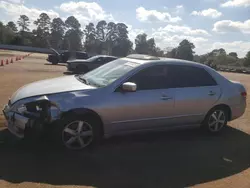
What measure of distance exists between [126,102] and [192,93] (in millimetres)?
1504

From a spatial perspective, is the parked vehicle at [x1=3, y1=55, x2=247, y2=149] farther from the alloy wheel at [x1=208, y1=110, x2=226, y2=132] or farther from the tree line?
the tree line

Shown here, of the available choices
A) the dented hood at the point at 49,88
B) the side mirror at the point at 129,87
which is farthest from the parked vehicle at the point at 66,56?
the side mirror at the point at 129,87

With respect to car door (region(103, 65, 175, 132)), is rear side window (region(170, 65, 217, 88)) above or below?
above

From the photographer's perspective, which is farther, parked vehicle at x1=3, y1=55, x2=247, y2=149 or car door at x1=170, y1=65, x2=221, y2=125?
car door at x1=170, y1=65, x2=221, y2=125

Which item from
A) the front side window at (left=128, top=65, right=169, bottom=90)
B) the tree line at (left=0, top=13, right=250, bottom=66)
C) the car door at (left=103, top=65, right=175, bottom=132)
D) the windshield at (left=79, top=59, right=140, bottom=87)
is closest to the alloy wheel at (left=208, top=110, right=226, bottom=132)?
the car door at (left=103, top=65, right=175, bottom=132)

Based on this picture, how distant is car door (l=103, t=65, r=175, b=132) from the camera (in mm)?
5199

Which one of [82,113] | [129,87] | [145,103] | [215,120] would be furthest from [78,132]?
[215,120]

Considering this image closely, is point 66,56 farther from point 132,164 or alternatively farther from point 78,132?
point 132,164

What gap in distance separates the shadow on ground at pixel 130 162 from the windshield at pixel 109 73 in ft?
3.68

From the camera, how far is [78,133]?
498 centimetres

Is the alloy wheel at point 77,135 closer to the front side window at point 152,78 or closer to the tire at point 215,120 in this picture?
the front side window at point 152,78

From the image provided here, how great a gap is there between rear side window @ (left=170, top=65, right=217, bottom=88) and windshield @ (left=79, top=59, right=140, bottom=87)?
32.8 inches

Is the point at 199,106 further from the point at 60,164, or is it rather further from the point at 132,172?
the point at 60,164

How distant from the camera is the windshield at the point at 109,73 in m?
5.48
